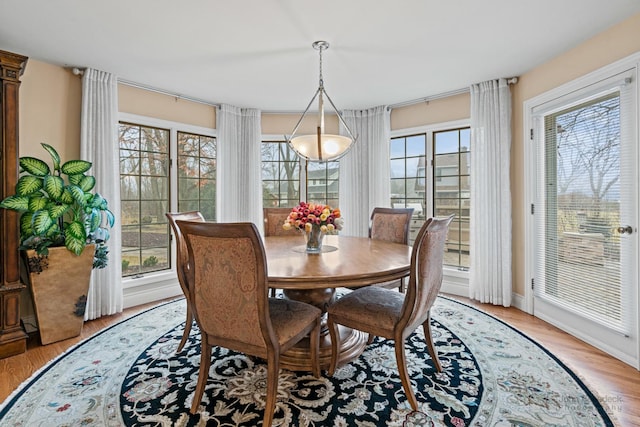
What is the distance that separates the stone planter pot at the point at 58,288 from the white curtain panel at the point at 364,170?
3.09 meters

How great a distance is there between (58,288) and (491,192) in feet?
14.2

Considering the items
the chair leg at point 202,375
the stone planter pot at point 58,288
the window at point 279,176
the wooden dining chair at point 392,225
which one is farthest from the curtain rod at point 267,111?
the chair leg at point 202,375

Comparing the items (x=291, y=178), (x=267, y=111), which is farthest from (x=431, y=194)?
(x=267, y=111)

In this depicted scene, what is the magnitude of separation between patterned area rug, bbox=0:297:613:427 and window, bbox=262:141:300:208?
265cm

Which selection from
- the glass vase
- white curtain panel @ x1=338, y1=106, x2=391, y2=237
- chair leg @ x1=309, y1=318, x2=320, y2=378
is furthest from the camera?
white curtain panel @ x1=338, y1=106, x2=391, y2=237

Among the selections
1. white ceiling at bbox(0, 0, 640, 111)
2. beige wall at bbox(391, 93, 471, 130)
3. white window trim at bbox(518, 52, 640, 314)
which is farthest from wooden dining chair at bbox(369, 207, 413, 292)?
beige wall at bbox(391, 93, 471, 130)

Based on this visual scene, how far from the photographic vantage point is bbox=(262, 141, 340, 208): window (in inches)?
190

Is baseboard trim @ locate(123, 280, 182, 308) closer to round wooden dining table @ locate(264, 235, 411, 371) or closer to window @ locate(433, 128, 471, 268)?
round wooden dining table @ locate(264, 235, 411, 371)

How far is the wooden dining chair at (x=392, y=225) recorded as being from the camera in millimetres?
3123

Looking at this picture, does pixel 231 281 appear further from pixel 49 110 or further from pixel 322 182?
pixel 322 182

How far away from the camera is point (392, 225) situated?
3.24m

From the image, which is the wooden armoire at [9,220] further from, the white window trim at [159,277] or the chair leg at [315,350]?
the chair leg at [315,350]

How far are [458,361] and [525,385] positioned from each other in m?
0.41

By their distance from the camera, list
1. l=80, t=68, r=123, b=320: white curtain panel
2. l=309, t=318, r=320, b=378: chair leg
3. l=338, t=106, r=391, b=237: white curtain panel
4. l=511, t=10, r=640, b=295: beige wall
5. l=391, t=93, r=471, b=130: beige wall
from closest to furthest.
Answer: l=309, t=318, r=320, b=378: chair leg → l=511, t=10, r=640, b=295: beige wall → l=80, t=68, r=123, b=320: white curtain panel → l=391, t=93, r=471, b=130: beige wall → l=338, t=106, r=391, b=237: white curtain panel
